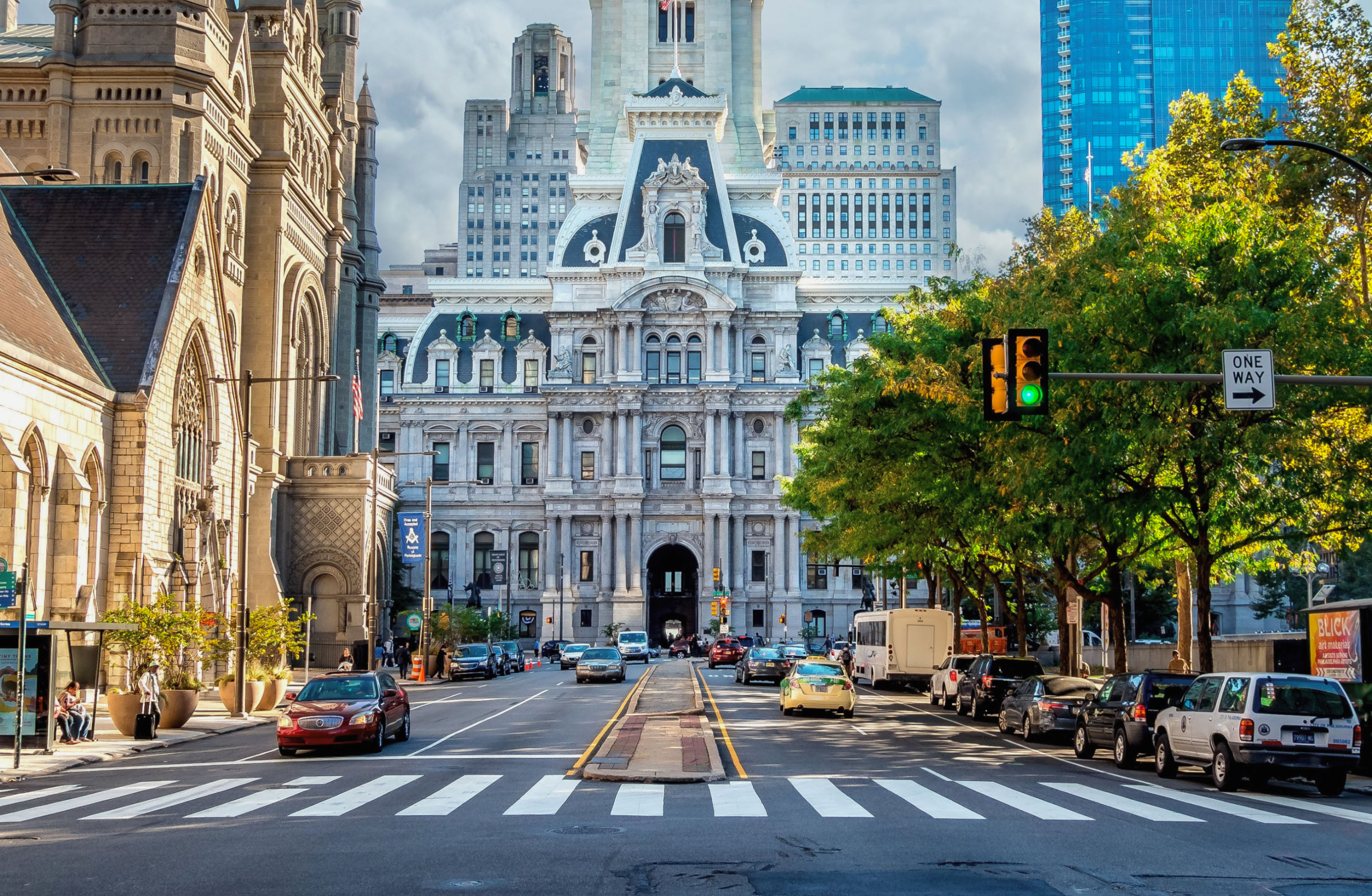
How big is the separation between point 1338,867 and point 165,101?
4827 cm

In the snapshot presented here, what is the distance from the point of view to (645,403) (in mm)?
102125

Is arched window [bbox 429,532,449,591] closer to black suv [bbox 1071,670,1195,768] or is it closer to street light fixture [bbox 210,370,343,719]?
street light fixture [bbox 210,370,343,719]

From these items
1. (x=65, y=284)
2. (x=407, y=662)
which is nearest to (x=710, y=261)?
(x=407, y=662)

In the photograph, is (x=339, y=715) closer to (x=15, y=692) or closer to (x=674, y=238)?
(x=15, y=692)

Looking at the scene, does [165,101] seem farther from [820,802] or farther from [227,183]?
[820,802]

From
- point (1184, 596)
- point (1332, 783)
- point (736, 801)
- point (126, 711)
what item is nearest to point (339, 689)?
point (126, 711)

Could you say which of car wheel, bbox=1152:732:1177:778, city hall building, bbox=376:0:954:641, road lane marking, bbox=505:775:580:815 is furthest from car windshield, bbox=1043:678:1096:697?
city hall building, bbox=376:0:954:641

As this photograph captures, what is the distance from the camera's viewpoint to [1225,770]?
21.2 metres

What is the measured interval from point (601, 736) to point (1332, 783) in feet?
46.1

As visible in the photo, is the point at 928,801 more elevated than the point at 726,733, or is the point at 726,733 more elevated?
the point at 928,801

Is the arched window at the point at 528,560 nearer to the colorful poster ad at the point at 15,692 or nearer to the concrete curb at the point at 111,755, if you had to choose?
the concrete curb at the point at 111,755

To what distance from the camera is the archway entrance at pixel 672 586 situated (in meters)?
105

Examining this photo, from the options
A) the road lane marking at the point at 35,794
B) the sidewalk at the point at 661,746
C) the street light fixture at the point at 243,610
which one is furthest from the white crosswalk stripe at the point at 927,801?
the street light fixture at the point at 243,610

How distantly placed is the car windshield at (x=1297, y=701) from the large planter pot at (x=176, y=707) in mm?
23676
